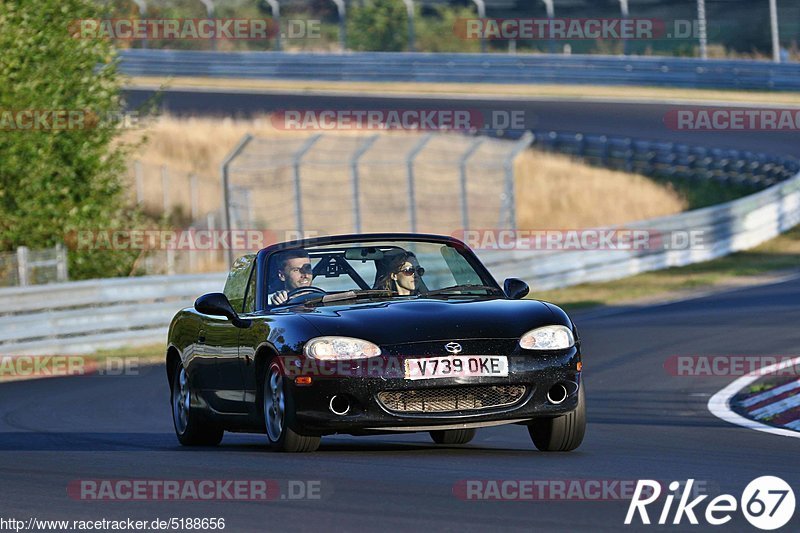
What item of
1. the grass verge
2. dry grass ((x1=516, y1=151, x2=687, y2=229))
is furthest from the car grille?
dry grass ((x1=516, y1=151, x2=687, y2=229))

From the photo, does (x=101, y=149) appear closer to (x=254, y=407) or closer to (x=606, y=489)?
(x=254, y=407)

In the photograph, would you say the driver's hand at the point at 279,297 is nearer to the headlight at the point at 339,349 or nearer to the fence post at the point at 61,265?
the headlight at the point at 339,349

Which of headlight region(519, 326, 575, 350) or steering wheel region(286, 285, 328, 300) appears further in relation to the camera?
steering wheel region(286, 285, 328, 300)

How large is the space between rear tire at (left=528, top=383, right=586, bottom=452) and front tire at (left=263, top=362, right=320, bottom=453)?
1309 millimetres

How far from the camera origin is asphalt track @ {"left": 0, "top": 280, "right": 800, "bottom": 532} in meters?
6.56

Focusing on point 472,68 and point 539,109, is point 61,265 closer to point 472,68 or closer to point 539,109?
point 539,109

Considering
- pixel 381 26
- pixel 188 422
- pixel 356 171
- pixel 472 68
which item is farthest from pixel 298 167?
pixel 381 26

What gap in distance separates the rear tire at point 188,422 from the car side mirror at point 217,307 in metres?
1.06

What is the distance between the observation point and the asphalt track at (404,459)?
656cm

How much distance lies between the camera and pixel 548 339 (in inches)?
343

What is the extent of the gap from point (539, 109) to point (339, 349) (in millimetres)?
33776

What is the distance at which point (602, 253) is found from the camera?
24.5m

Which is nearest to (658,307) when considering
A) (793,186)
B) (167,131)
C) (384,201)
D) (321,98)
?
(793,186)

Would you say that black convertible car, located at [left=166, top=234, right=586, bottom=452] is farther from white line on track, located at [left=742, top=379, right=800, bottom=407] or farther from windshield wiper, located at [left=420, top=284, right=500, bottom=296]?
white line on track, located at [left=742, top=379, right=800, bottom=407]
